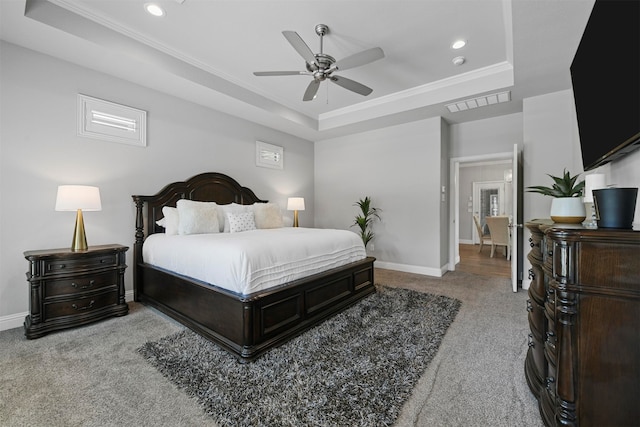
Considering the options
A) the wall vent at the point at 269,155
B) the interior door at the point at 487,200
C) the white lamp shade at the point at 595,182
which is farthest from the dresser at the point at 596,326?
the interior door at the point at 487,200

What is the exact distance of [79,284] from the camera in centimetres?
267

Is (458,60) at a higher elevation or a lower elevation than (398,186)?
higher

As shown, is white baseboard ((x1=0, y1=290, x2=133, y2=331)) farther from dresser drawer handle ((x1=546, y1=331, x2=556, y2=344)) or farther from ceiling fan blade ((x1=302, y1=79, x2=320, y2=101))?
dresser drawer handle ((x1=546, y1=331, x2=556, y2=344))

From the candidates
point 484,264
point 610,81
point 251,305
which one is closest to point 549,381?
point 610,81

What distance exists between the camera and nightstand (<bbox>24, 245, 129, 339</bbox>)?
8.05 ft

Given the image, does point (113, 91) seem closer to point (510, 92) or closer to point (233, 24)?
point (233, 24)

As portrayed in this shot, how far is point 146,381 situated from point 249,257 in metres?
1.04

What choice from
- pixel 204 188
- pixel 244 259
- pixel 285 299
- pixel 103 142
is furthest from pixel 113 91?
pixel 285 299

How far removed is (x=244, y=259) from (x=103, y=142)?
256 centimetres

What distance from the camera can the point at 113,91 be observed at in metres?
3.29

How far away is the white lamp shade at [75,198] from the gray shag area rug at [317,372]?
152 centimetres

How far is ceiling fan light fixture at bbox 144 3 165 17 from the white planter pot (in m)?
3.54

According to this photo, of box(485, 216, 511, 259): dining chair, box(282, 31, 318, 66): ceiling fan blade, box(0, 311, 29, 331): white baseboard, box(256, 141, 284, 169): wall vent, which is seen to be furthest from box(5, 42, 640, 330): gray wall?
box(282, 31, 318, 66): ceiling fan blade

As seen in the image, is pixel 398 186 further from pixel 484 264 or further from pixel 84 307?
pixel 84 307
